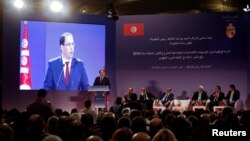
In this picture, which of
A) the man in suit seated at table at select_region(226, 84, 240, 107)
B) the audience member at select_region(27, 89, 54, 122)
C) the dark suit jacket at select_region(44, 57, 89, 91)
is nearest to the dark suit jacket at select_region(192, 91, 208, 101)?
the man in suit seated at table at select_region(226, 84, 240, 107)

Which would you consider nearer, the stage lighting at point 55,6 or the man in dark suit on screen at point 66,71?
the man in dark suit on screen at point 66,71

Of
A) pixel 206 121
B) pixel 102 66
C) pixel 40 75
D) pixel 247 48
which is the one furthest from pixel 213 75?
pixel 206 121

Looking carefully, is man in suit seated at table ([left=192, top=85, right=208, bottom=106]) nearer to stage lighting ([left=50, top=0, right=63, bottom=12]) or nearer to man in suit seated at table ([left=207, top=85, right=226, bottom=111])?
man in suit seated at table ([left=207, top=85, right=226, bottom=111])

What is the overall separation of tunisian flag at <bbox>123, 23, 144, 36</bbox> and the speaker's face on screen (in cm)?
205

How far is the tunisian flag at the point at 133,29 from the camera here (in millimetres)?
14594

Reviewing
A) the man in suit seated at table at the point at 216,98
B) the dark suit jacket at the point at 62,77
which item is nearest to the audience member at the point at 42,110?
the dark suit jacket at the point at 62,77

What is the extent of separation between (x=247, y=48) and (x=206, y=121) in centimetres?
897

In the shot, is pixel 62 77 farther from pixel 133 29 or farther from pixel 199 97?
pixel 199 97

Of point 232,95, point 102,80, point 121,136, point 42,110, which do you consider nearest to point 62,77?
point 102,80

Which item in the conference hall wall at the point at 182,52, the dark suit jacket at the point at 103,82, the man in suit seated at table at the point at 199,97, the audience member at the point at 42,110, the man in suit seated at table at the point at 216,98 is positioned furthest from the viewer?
the conference hall wall at the point at 182,52

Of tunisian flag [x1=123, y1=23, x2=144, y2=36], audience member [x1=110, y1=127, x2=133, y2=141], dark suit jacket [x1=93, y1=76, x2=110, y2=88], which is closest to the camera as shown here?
audience member [x1=110, y1=127, x2=133, y2=141]

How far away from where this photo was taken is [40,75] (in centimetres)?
1342

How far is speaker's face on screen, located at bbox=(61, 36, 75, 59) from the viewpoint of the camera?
13.5 metres

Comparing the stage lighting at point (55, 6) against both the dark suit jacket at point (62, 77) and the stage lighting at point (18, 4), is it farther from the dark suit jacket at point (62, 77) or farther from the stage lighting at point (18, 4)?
the dark suit jacket at point (62, 77)
